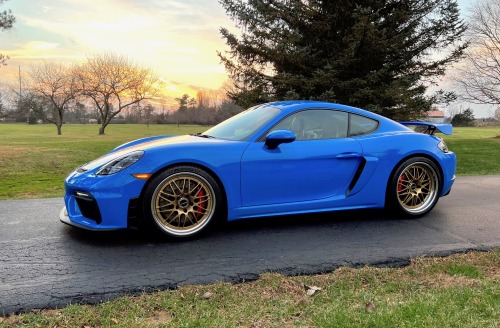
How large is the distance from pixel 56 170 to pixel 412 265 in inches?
477

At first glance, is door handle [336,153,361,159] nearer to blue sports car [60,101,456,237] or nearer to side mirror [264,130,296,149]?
blue sports car [60,101,456,237]

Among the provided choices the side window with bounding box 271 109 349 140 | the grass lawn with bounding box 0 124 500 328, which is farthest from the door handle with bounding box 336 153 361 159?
the grass lawn with bounding box 0 124 500 328

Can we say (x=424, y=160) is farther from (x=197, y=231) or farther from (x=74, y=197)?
(x=74, y=197)

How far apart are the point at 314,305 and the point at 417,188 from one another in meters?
2.71

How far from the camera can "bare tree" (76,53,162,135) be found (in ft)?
150

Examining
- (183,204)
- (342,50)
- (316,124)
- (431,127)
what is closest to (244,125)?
(316,124)

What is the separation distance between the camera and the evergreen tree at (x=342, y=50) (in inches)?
576

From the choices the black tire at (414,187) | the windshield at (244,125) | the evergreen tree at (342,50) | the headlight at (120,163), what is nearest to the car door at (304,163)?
the windshield at (244,125)

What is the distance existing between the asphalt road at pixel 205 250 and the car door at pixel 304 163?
419 mm

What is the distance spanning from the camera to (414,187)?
4.69 m

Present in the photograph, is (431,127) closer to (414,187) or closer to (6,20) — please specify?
(414,187)

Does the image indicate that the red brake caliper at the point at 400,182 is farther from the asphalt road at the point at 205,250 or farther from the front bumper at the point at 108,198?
the front bumper at the point at 108,198

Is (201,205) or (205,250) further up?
(201,205)

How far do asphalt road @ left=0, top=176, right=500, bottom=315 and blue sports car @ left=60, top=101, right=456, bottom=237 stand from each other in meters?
0.23
